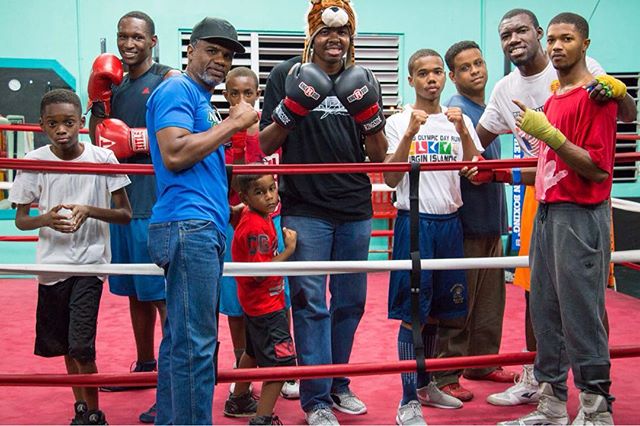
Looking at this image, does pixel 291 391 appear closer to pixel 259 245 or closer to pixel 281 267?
pixel 259 245

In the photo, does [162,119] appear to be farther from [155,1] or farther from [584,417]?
[155,1]

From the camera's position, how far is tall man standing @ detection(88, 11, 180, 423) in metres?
2.69

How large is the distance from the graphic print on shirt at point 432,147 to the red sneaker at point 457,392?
0.80m

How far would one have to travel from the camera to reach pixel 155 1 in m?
6.31

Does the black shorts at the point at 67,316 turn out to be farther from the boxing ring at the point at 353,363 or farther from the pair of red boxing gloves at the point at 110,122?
the pair of red boxing gloves at the point at 110,122

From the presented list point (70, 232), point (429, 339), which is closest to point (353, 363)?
point (429, 339)

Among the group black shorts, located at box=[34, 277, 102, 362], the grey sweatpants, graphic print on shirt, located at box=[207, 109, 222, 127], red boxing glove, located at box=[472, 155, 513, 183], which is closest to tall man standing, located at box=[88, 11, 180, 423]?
black shorts, located at box=[34, 277, 102, 362]

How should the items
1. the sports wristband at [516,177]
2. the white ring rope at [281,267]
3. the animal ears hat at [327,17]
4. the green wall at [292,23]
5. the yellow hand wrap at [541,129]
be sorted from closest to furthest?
the yellow hand wrap at [541,129]
the white ring rope at [281,267]
the animal ears hat at [327,17]
the sports wristband at [516,177]
the green wall at [292,23]

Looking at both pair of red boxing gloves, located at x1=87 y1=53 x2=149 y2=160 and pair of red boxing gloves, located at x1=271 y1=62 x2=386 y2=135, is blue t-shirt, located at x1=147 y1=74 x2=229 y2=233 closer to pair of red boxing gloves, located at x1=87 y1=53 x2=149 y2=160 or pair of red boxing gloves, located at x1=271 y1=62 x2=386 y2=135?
pair of red boxing gloves, located at x1=271 y1=62 x2=386 y2=135

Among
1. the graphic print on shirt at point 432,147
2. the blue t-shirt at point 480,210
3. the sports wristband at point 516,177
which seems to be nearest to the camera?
the sports wristband at point 516,177

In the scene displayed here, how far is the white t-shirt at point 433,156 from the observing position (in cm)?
254

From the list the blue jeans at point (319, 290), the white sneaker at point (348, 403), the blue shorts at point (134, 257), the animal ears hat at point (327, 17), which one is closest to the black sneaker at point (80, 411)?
the blue shorts at point (134, 257)

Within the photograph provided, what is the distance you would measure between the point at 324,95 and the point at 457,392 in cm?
118

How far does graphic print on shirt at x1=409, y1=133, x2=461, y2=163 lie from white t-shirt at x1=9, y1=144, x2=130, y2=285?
969 millimetres
